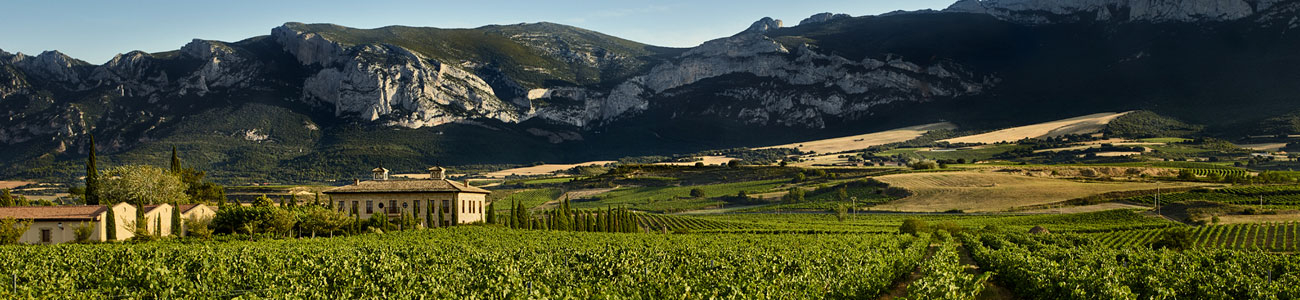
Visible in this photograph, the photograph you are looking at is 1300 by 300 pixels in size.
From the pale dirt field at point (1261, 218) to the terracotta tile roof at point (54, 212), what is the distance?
341 ft

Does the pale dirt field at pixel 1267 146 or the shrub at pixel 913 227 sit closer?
the shrub at pixel 913 227

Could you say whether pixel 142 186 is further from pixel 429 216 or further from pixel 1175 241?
pixel 1175 241

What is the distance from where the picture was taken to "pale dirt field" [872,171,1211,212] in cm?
12188

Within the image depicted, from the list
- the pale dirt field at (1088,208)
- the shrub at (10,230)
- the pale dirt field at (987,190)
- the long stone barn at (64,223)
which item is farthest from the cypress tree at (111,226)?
the pale dirt field at (1088,208)

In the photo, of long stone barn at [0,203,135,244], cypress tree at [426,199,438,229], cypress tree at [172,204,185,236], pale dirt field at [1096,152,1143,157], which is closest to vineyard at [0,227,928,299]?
long stone barn at [0,203,135,244]

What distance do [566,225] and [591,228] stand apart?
8.47ft

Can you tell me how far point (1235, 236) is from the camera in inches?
2985

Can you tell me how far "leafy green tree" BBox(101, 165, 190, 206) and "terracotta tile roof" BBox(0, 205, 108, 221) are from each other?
46.4 feet

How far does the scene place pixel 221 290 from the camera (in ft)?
87.1

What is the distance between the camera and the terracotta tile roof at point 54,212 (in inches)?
2744

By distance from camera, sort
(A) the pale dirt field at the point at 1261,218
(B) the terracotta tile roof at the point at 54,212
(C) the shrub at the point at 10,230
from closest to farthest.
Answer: (C) the shrub at the point at 10,230
(B) the terracotta tile roof at the point at 54,212
(A) the pale dirt field at the point at 1261,218

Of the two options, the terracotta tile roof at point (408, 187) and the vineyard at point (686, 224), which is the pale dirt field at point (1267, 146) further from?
the terracotta tile roof at point (408, 187)

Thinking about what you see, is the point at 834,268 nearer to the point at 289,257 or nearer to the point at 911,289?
the point at 911,289

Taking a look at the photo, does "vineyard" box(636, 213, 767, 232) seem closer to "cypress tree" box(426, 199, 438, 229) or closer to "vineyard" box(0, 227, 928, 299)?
"cypress tree" box(426, 199, 438, 229)
